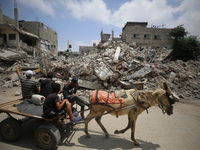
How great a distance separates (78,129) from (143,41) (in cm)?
2403

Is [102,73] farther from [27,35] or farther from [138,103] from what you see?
[27,35]

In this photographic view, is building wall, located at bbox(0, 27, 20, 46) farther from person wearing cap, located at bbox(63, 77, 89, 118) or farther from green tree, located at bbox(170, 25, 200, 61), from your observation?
green tree, located at bbox(170, 25, 200, 61)

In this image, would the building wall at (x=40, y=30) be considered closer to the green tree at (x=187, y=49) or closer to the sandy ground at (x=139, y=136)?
the sandy ground at (x=139, y=136)

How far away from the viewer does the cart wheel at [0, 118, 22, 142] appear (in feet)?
9.89

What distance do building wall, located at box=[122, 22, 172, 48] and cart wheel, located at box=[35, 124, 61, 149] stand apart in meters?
23.1

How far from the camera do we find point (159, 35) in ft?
78.5

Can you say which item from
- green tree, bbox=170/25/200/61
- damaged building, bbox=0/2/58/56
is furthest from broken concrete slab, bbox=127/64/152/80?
damaged building, bbox=0/2/58/56

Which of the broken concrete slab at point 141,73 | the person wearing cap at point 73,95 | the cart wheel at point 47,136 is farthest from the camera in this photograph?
the broken concrete slab at point 141,73

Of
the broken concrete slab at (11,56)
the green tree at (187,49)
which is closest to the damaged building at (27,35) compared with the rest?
the broken concrete slab at (11,56)

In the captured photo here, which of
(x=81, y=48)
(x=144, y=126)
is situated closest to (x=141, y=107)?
(x=144, y=126)

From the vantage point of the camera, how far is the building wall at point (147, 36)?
75.0 ft

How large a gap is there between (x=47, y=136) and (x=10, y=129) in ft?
3.90

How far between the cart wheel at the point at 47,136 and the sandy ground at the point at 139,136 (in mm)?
275

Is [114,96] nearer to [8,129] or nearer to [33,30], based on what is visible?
[8,129]
